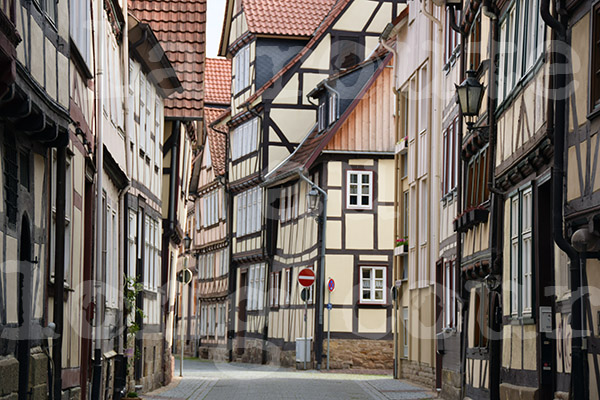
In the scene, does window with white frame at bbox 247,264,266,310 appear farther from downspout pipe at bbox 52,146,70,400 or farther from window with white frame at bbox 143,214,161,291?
downspout pipe at bbox 52,146,70,400

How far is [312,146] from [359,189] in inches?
99.4

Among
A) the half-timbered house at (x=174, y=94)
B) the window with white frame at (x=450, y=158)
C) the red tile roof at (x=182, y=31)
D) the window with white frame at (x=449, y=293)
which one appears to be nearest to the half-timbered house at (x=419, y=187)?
the window with white frame at (x=449, y=293)

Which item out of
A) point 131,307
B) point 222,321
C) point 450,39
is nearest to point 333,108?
point 450,39

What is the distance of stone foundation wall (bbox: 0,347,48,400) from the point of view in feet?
30.0

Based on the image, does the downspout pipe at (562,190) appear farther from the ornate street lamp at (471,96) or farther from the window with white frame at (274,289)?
the window with white frame at (274,289)

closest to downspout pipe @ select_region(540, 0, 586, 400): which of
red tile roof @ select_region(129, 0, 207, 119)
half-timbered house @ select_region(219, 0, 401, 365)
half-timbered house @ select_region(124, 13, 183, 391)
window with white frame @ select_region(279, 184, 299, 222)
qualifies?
half-timbered house @ select_region(124, 13, 183, 391)

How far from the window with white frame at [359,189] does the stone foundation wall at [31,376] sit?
23.8 metres

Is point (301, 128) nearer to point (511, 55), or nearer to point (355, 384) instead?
point (355, 384)

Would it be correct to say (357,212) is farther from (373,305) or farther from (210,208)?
(210,208)

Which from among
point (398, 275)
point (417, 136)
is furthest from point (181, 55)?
point (398, 275)

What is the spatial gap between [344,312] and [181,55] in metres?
12.1

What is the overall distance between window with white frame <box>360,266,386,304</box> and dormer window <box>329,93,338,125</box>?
4.89 meters

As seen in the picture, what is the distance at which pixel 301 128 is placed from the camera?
39.9m

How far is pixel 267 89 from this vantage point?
3988 centimetres
